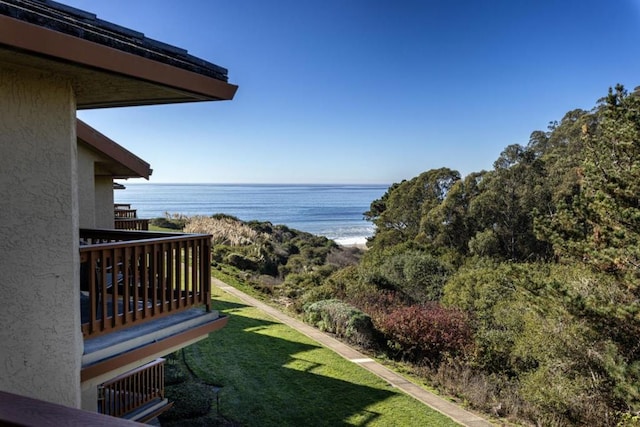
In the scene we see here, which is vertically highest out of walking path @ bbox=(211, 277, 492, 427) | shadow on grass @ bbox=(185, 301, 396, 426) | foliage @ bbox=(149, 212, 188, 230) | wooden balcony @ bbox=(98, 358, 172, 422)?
foliage @ bbox=(149, 212, 188, 230)

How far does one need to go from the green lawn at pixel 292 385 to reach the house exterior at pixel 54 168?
19.4 feet

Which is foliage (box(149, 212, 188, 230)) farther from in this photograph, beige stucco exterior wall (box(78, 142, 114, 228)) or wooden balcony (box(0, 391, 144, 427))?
wooden balcony (box(0, 391, 144, 427))

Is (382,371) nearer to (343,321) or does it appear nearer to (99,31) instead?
(343,321)

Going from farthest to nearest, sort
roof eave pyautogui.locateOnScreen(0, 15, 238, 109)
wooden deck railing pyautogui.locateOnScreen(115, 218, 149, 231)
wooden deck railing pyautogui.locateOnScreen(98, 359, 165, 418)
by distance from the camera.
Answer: wooden deck railing pyautogui.locateOnScreen(115, 218, 149, 231), wooden deck railing pyautogui.locateOnScreen(98, 359, 165, 418), roof eave pyautogui.locateOnScreen(0, 15, 238, 109)

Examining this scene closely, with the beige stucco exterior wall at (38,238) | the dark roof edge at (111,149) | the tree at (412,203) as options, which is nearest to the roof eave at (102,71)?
the beige stucco exterior wall at (38,238)

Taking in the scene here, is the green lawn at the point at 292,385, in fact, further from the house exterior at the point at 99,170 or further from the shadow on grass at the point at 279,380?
the house exterior at the point at 99,170

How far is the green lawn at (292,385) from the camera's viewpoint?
9125 mm

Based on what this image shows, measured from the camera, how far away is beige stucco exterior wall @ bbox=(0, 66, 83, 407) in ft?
10.4

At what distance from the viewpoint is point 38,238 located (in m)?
3.34

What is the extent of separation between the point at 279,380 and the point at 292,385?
44 centimetres

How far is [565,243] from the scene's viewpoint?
13086 mm

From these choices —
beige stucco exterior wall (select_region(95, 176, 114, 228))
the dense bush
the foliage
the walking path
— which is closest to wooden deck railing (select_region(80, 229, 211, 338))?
beige stucco exterior wall (select_region(95, 176, 114, 228))

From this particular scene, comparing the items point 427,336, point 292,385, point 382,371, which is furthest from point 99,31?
point 427,336

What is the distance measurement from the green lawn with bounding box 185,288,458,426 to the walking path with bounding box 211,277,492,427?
0.29 meters
